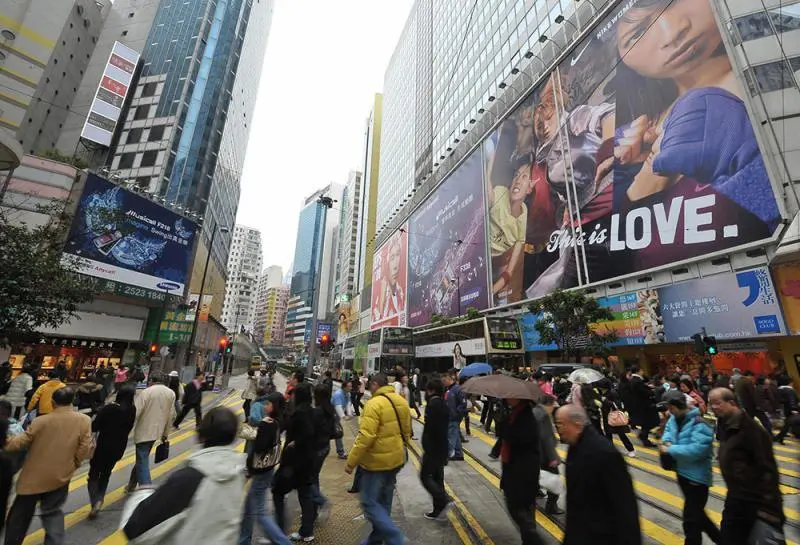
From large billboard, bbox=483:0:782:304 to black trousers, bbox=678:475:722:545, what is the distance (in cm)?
1928

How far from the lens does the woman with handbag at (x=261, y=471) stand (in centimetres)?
376

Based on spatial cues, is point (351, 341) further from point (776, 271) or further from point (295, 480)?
point (295, 480)

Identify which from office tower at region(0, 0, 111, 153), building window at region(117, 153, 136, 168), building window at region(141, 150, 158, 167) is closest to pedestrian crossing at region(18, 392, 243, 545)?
office tower at region(0, 0, 111, 153)

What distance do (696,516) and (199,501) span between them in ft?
15.0

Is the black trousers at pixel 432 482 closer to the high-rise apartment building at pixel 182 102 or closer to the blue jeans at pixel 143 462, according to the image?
the blue jeans at pixel 143 462

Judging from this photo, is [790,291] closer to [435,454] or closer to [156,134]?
[435,454]

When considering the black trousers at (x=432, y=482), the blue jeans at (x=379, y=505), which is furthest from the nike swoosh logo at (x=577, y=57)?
the blue jeans at (x=379, y=505)

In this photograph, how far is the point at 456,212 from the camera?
4569 centimetres

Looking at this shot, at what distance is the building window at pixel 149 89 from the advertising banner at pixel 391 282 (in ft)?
113

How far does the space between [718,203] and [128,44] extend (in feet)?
197

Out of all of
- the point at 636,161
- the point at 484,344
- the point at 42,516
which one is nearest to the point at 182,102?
the point at 484,344

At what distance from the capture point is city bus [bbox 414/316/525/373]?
69.4 feet

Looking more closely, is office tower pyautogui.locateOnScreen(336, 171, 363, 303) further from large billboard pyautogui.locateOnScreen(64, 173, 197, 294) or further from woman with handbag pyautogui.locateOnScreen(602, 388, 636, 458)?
woman with handbag pyautogui.locateOnScreen(602, 388, 636, 458)

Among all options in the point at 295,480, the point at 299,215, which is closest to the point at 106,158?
the point at 295,480
